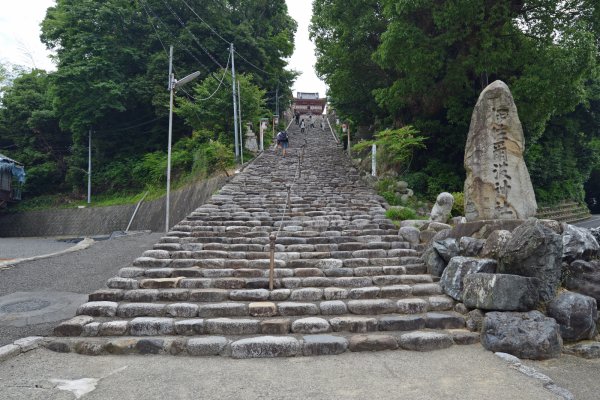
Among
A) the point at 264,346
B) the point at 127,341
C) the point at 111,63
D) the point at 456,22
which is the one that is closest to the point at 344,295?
the point at 264,346

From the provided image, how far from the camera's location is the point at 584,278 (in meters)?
4.73

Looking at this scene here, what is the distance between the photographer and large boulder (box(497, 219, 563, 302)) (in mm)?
4426

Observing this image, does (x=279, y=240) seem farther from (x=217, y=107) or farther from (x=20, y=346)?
(x=217, y=107)

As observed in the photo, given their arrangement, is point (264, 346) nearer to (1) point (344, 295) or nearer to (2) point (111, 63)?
(1) point (344, 295)

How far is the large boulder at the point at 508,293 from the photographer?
434cm

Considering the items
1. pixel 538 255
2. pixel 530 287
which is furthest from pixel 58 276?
pixel 538 255

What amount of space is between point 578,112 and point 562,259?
1806 cm

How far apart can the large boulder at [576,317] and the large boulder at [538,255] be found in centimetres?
23

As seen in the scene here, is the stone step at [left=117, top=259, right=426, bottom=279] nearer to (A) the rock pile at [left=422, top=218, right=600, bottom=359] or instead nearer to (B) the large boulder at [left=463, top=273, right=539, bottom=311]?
(A) the rock pile at [left=422, top=218, right=600, bottom=359]

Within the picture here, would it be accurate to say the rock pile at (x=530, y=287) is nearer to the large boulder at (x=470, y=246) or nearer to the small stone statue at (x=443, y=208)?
the large boulder at (x=470, y=246)

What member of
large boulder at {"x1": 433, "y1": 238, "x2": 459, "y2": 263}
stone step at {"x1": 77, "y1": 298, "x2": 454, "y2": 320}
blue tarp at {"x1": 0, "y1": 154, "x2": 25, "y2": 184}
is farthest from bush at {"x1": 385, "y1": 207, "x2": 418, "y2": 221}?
blue tarp at {"x1": 0, "y1": 154, "x2": 25, "y2": 184}

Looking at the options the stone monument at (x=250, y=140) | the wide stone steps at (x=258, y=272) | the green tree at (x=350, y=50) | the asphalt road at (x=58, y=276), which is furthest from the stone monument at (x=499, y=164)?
the stone monument at (x=250, y=140)

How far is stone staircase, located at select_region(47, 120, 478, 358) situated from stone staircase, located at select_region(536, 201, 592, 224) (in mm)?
12188

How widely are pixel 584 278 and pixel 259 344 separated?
456cm
